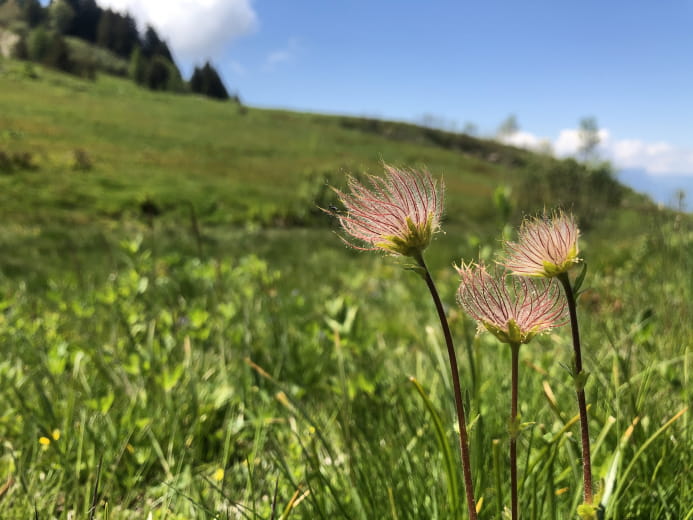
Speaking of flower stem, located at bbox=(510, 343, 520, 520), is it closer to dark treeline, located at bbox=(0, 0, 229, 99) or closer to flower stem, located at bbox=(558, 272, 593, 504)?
flower stem, located at bbox=(558, 272, 593, 504)

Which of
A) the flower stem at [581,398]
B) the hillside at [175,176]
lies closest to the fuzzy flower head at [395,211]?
Result: the flower stem at [581,398]

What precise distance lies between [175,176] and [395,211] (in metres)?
39.1

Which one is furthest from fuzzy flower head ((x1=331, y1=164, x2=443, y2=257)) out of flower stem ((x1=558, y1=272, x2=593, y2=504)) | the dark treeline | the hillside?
the dark treeline

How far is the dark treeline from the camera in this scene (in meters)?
80.6

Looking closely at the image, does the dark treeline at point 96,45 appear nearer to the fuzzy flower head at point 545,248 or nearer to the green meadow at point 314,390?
the green meadow at point 314,390

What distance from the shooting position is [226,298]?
3953mm

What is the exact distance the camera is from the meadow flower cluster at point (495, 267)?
0.76 metres

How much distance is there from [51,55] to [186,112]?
3450cm

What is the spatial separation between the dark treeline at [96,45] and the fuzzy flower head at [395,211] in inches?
3002

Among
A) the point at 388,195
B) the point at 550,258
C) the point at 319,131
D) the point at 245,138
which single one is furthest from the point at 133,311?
the point at 319,131

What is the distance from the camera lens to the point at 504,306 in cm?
86

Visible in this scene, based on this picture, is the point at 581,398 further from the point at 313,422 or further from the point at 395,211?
the point at 313,422

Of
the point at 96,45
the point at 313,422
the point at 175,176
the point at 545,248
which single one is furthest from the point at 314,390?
the point at 96,45

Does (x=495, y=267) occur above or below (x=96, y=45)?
below
